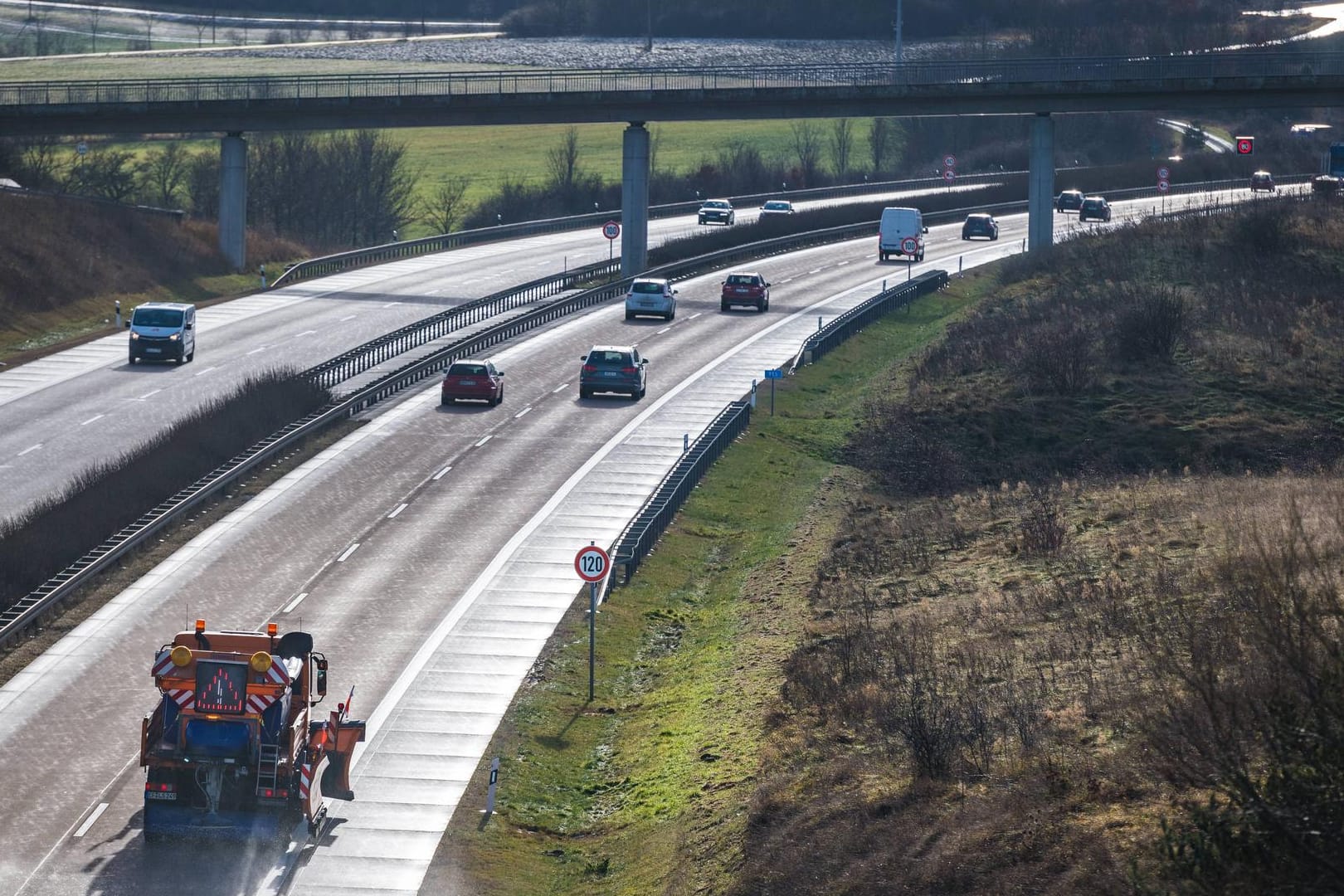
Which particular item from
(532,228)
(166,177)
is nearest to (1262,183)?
(532,228)

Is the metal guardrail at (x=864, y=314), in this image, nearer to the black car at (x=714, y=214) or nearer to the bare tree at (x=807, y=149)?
the black car at (x=714, y=214)

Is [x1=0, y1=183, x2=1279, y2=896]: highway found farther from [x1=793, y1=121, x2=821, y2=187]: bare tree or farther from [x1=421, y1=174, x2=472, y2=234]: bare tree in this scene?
[x1=793, y1=121, x2=821, y2=187]: bare tree

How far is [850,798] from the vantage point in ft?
74.2

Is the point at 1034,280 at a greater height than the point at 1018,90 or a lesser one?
lesser

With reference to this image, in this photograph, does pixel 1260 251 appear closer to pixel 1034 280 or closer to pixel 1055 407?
pixel 1034 280

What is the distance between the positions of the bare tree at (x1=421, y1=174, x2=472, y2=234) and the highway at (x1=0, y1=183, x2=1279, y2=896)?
65069 mm

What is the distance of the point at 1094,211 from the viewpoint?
110 m

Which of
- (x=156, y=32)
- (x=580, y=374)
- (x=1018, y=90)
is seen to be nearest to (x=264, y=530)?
(x=580, y=374)

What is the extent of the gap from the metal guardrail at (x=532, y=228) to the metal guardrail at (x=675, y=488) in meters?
37.6

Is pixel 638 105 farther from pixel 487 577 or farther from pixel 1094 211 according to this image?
pixel 487 577

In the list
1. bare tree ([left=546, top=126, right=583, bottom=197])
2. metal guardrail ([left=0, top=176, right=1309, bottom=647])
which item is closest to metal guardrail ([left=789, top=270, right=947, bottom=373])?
metal guardrail ([left=0, top=176, right=1309, bottom=647])

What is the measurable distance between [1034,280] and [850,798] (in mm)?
60264

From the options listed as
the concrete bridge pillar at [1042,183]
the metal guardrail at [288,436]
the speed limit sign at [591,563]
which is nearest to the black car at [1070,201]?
the concrete bridge pillar at [1042,183]

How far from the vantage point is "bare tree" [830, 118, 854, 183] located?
157625mm
